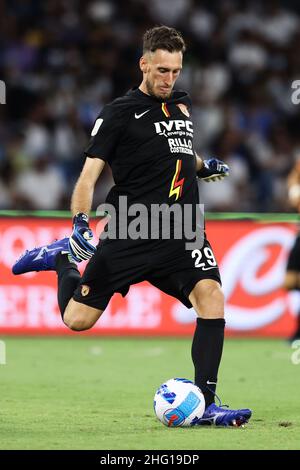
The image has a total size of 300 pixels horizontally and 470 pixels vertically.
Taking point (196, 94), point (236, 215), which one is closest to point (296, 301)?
point (236, 215)

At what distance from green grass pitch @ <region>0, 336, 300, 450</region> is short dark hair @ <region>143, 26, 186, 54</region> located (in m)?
2.43

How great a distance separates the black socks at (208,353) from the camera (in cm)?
711

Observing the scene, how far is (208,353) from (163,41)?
2.05 metres

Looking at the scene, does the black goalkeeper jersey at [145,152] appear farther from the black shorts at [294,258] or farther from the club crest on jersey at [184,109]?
the black shorts at [294,258]

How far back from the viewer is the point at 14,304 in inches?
527

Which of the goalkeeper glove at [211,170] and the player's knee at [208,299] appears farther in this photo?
the goalkeeper glove at [211,170]

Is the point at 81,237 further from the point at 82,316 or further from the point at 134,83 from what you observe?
the point at 134,83

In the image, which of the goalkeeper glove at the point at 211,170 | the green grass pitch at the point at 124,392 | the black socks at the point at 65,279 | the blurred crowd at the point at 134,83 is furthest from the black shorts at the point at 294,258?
the black socks at the point at 65,279

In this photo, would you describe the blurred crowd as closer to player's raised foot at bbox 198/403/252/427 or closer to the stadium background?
the stadium background

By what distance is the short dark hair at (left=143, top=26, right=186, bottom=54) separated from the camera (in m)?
7.08

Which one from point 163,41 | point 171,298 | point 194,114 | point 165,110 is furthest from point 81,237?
point 194,114

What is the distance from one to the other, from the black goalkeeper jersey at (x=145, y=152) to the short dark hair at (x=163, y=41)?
39 centimetres
